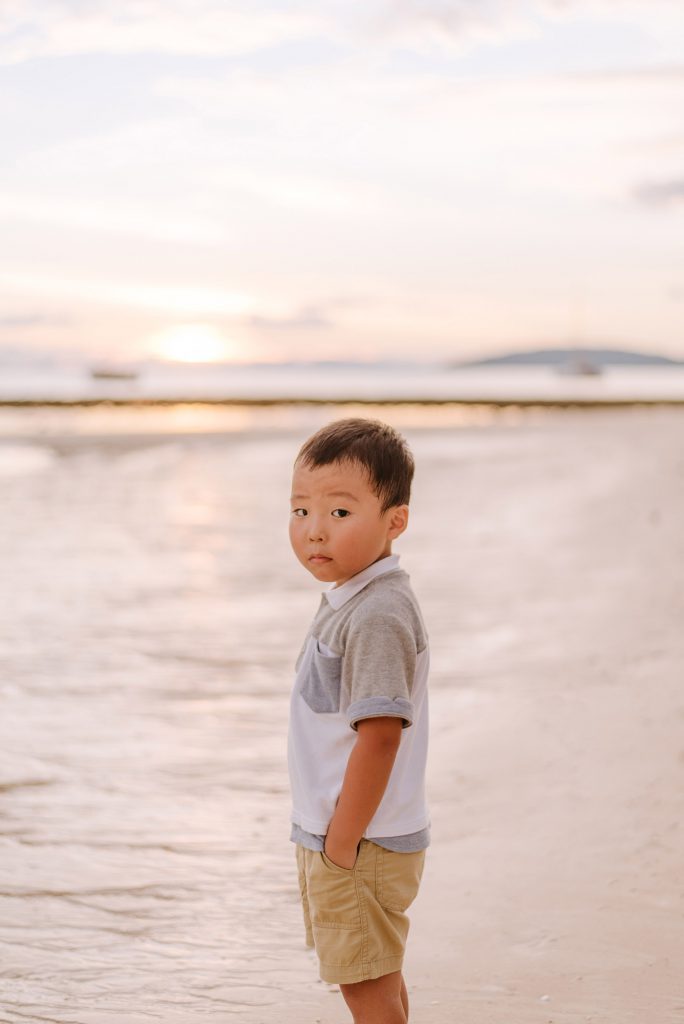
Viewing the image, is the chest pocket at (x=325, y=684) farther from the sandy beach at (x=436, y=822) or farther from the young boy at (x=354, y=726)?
the sandy beach at (x=436, y=822)

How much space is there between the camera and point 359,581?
2.38 metres

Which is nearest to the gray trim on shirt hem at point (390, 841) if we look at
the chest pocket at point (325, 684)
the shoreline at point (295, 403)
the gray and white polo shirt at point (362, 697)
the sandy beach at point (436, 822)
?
the gray and white polo shirt at point (362, 697)

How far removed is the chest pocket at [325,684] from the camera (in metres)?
2.33

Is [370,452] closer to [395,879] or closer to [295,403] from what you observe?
[395,879]

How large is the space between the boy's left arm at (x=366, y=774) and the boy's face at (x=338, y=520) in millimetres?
319

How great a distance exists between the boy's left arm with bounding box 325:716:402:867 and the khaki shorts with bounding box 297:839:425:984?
0.10 meters

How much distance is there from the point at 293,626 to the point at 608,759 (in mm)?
3183

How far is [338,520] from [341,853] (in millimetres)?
635

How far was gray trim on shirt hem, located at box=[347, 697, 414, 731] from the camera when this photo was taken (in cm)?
220

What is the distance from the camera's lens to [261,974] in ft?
10.7

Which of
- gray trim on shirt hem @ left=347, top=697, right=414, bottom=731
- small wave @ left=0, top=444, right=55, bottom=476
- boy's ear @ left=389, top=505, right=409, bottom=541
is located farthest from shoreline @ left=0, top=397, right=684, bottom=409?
gray trim on shirt hem @ left=347, top=697, right=414, bottom=731

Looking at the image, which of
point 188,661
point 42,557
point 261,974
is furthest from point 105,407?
point 261,974

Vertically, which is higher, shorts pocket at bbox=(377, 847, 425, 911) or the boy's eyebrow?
the boy's eyebrow

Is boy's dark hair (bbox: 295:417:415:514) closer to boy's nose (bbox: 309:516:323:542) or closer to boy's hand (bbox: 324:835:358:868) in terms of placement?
boy's nose (bbox: 309:516:323:542)
